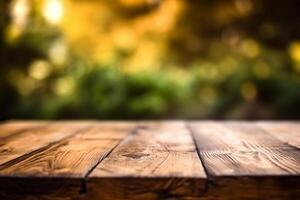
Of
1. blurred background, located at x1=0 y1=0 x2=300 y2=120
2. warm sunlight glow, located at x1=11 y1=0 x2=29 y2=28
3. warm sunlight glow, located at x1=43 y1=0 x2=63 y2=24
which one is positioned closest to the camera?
blurred background, located at x1=0 y1=0 x2=300 y2=120

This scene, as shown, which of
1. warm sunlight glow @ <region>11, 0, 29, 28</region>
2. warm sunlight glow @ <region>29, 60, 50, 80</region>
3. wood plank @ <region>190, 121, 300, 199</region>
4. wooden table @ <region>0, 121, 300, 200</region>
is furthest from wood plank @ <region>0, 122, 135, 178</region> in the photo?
warm sunlight glow @ <region>11, 0, 29, 28</region>

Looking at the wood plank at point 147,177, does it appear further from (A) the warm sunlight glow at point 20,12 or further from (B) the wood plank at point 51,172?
(A) the warm sunlight glow at point 20,12

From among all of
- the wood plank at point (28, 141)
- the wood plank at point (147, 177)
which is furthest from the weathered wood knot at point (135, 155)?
the wood plank at point (28, 141)

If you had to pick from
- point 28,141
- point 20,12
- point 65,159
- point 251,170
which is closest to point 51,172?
point 65,159

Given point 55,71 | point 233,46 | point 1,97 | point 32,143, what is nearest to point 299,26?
point 233,46

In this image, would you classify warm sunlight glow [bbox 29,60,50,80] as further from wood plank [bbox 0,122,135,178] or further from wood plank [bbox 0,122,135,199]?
wood plank [bbox 0,122,135,199]
